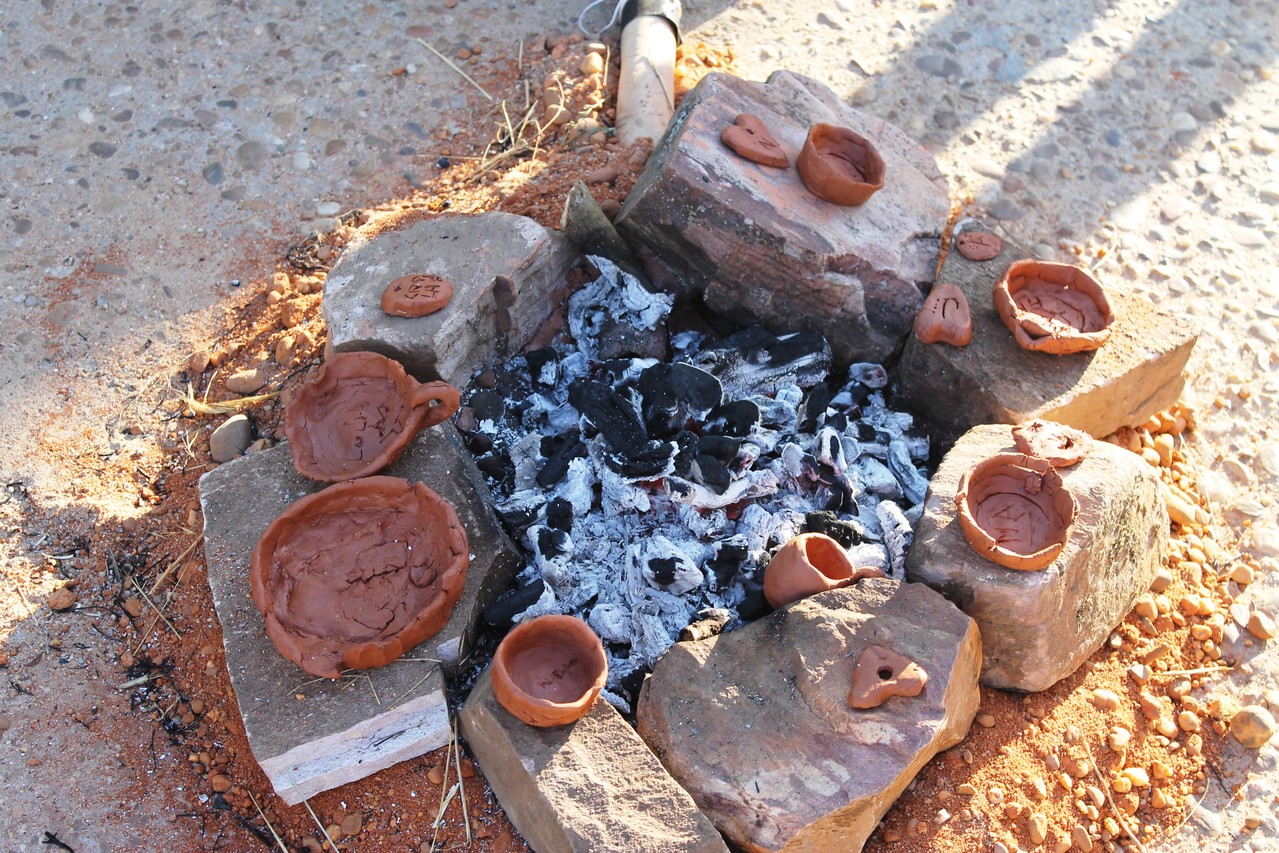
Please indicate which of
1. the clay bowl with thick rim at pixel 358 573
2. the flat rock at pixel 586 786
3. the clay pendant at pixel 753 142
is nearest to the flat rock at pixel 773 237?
the clay pendant at pixel 753 142

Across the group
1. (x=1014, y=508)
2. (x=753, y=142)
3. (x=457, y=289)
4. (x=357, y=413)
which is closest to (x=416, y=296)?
(x=457, y=289)

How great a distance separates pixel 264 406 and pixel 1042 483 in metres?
3.00

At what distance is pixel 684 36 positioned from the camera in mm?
5750

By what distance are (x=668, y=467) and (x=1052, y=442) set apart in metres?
1.36

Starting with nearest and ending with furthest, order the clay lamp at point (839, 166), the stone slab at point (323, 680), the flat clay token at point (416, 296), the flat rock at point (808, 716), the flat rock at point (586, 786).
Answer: the flat rock at point (586, 786), the flat rock at point (808, 716), the stone slab at point (323, 680), the flat clay token at point (416, 296), the clay lamp at point (839, 166)

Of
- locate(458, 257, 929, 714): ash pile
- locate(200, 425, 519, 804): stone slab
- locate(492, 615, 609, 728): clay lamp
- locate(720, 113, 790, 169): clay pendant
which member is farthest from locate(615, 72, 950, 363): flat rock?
locate(492, 615, 609, 728): clay lamp

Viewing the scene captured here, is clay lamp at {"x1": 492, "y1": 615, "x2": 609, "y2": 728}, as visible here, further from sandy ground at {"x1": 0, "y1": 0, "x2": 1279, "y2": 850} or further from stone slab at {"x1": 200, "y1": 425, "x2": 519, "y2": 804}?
sandy ground at {"x1": 0, "y1": 0, "x2": 1279, "y2": 850}

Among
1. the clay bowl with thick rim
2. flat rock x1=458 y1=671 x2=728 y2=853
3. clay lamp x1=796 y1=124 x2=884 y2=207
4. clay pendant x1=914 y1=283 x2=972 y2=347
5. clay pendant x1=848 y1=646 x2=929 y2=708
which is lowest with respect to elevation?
flat rock x1=458 y1=671 x2=728 y2=853

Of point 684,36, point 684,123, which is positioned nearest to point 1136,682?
point 684,123

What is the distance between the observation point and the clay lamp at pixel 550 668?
2.99 m

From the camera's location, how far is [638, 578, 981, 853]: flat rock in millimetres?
2939

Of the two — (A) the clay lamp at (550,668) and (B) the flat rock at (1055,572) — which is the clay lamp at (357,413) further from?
(B) the flat rock at (1055,572)

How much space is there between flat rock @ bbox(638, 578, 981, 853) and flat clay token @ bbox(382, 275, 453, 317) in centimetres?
156

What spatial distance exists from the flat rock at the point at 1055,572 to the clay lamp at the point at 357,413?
5.67ft
